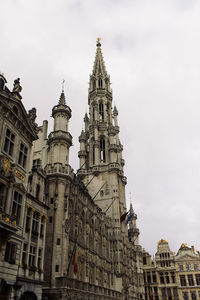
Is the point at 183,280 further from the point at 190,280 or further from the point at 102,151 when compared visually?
the point at 102,151

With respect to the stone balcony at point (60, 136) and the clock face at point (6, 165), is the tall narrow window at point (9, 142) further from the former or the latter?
the stone balcony at point (60, 136)

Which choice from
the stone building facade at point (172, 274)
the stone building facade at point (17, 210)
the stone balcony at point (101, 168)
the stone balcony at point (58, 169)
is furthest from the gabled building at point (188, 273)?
the stone building facade at point (17, 210)

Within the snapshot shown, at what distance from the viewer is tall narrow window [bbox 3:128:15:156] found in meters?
27.6

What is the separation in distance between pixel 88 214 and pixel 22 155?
2421 centimetres

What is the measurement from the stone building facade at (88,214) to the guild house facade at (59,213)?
132 mm

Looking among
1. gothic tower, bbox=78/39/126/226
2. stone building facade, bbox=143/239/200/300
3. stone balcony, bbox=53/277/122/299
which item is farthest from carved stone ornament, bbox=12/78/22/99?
stone building facade, bbox=143/239/200/300

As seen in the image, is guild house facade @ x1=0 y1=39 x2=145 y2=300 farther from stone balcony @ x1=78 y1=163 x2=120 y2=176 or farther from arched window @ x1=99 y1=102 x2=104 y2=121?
arched window @ x1=99 y1=102 x2=104 y2=121

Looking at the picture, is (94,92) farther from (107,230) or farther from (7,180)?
(7,180)

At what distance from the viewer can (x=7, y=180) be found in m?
26.0

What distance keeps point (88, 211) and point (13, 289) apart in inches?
1028

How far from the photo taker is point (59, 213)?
→ 3991cm

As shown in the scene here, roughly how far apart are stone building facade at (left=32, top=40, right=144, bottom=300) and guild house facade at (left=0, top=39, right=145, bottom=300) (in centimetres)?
13

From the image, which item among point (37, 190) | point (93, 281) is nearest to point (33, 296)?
point (37, 190)

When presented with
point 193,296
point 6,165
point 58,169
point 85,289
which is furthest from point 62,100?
point 193,296
